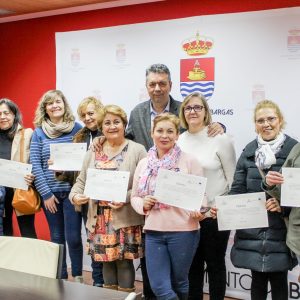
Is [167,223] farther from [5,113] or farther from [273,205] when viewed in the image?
[5,113]

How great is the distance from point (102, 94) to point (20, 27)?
1.46 meters

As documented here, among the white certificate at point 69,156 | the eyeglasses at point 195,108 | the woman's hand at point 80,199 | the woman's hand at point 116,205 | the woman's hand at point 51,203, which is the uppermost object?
the eyeglasses at point 195,108

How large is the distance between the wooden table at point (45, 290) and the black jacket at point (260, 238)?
123 centimetres

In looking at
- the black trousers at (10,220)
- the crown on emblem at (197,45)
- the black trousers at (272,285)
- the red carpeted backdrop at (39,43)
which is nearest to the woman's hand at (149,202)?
the black trousers at (272,285)

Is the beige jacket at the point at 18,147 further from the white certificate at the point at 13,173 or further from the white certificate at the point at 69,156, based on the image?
the white certificate at the point at 69,156

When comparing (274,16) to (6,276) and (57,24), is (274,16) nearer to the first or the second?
(57,24)

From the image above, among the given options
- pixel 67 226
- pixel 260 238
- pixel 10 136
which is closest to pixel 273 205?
pixel 260 238

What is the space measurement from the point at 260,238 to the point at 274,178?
1.34 ft

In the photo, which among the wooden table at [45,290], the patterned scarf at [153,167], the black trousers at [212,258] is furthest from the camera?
the black trousers at [212,258]

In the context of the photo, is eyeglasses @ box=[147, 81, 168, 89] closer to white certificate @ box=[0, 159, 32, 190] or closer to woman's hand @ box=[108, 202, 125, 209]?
woman's hand @ box=[108, 202, 125, 209]

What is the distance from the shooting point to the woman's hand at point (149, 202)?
2.95 m

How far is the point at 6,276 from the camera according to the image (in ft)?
7.05

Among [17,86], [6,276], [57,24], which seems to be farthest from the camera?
[17,86]

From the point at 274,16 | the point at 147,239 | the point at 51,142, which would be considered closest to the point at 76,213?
the point at 51,142
